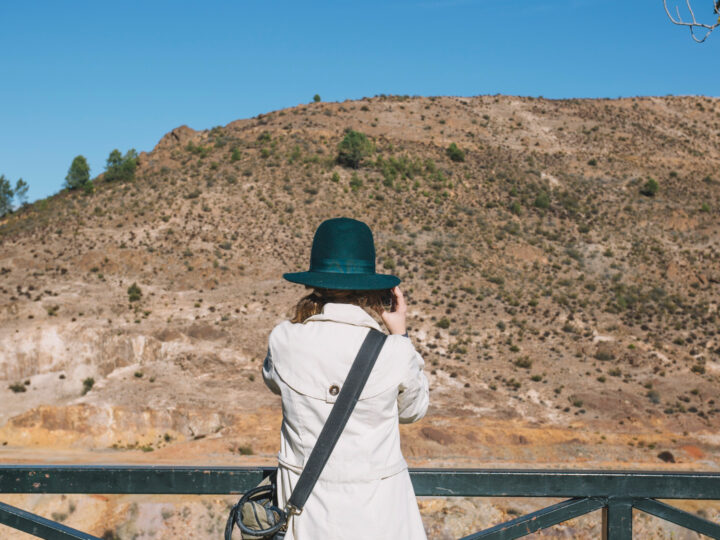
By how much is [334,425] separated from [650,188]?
57.6 m

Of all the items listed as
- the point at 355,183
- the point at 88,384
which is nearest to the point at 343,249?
the point at 88,384

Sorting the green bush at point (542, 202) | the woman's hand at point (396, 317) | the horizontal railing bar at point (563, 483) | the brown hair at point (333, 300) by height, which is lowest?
the horizontal railing bar at point (563, 483)

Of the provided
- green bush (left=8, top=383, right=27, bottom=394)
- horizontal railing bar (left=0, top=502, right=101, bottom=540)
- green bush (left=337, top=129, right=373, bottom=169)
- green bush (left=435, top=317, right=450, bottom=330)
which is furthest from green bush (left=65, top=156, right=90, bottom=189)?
horizontal railing bar (left=0, top=502, right=101, bottom=540)

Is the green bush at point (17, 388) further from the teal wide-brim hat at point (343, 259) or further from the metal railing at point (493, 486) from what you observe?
the teal wide-brim hat at point (343, 259)

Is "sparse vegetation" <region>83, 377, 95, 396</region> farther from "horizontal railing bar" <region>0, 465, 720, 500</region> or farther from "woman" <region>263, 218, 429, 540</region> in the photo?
"woman" <region>263, 218, 429, 540</region>

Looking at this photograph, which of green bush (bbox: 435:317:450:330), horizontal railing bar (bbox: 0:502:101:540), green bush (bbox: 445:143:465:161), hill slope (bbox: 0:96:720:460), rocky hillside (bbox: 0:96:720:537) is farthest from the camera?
green bush (bbox: 445:143:465:161)

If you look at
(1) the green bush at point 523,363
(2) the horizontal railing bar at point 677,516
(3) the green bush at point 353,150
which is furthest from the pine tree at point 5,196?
(2) the horizontal railing bar at point 677,516

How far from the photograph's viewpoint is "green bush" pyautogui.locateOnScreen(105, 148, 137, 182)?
4985 cm

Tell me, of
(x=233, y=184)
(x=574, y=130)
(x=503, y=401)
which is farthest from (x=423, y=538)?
(x=574, y=130)

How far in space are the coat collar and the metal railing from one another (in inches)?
25.9

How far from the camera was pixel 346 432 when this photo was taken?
6.68ft

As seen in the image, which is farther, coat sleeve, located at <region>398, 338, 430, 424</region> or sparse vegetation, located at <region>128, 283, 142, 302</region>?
sparse vegetation, located at <region>128, 283, 142, 302</region>

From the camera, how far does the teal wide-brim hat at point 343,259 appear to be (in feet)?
7.09

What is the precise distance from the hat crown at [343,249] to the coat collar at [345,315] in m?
0.13
